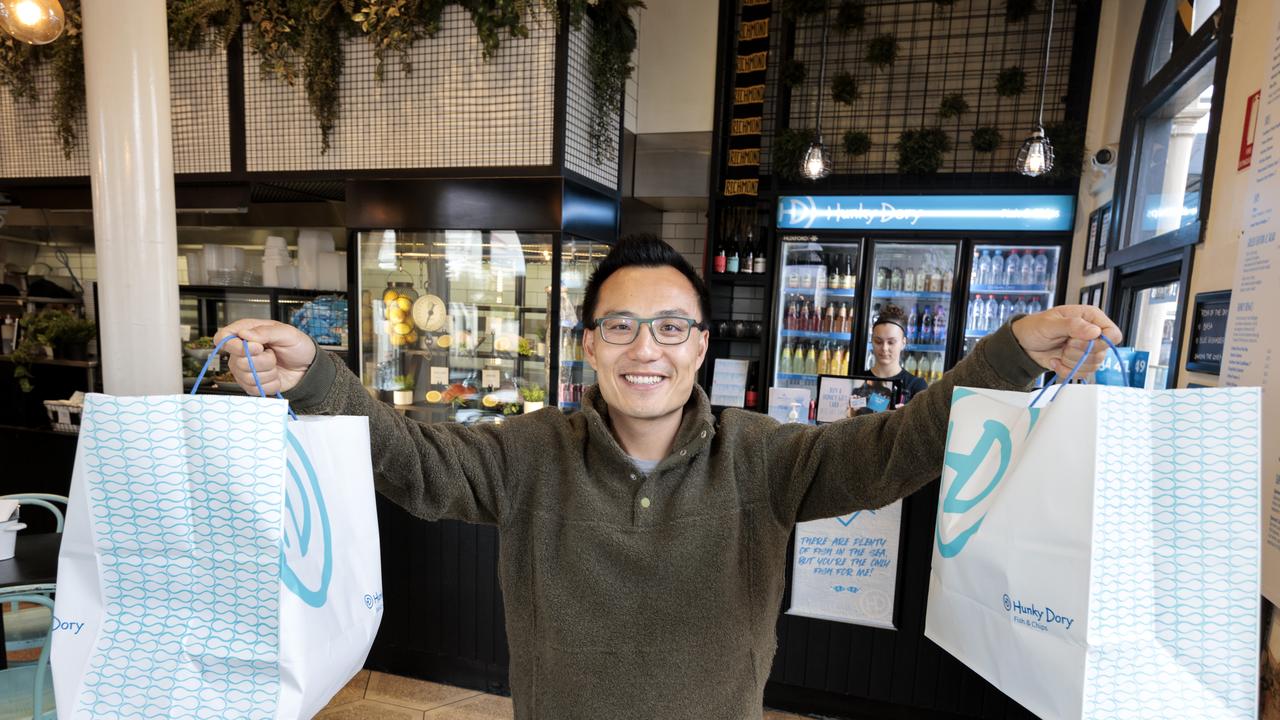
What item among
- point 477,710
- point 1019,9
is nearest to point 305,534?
point 477,710

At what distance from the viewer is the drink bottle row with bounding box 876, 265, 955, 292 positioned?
4.59 metres

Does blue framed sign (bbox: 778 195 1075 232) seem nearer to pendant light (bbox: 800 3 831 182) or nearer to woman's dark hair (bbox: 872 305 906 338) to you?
pendant light (bbox: 800 3 831 182)

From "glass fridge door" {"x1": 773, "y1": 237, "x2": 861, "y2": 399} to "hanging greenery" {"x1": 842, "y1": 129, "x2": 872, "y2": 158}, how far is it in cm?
66

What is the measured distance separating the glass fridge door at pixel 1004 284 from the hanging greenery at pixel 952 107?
3.10 feet

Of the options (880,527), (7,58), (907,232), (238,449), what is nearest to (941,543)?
(238,449)

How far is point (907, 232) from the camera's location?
4426 mm

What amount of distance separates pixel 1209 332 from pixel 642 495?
6.44ft

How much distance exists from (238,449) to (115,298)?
162 centimetres

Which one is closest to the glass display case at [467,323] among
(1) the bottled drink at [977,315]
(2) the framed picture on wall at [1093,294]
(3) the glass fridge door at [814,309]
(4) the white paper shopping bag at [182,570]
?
(3) the glass fridge door at [814,309]

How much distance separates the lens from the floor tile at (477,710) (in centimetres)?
275

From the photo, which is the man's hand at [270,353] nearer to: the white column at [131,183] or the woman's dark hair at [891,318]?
the white column at [131,183]

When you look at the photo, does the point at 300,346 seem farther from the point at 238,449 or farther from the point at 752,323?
the point at 752,323

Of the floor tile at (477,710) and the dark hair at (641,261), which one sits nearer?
the dark hair at (641,261)

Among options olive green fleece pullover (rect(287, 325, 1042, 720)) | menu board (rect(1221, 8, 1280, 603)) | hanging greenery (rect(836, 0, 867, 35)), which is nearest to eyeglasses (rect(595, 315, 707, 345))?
olive green fleece pullover (rect(287, 325, 1042, 720))
